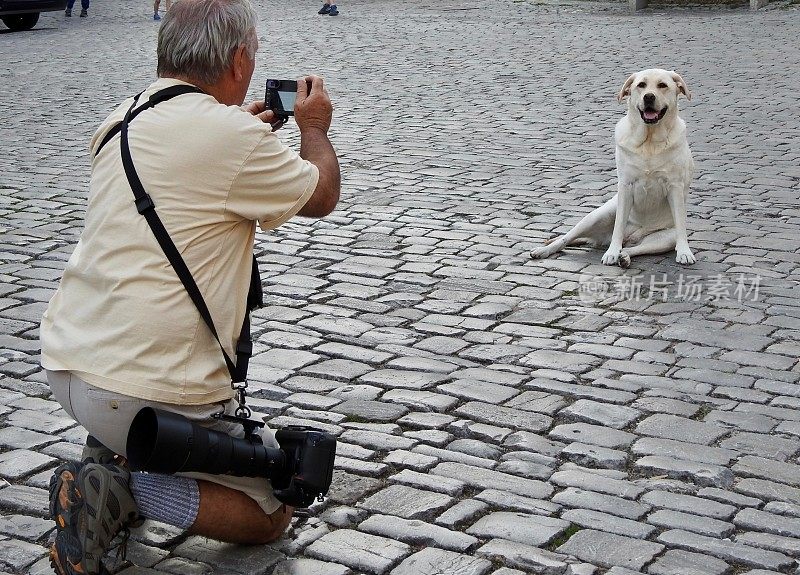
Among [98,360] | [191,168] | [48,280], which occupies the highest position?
[191,168]

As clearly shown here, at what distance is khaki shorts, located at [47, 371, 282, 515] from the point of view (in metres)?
3.44

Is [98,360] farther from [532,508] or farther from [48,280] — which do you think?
[48,280]

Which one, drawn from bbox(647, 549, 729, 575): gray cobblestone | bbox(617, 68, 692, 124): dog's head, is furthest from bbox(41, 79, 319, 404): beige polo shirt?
bbox(617, 68, 692, 124): dog's head

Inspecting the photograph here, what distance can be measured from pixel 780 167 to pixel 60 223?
5371 millimetres

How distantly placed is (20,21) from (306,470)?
2041 centimetres

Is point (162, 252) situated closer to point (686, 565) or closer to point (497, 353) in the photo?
point (686, 565)

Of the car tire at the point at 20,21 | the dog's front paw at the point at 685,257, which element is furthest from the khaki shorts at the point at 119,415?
A: the car tire at the point at 20,21

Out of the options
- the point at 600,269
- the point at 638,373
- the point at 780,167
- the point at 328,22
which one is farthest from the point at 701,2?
the point at 638,373

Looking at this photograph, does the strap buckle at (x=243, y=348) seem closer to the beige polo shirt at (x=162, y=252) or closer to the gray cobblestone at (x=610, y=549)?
the beige polo shirt at (x=162, y=252)

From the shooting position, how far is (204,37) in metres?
3.50

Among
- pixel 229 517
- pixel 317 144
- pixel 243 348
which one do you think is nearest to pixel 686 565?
pixel 229 517

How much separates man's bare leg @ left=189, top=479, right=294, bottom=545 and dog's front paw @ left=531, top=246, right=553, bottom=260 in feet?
12.2

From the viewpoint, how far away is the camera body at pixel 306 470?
3.62 m

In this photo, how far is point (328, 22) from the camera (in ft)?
71.8
